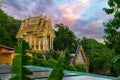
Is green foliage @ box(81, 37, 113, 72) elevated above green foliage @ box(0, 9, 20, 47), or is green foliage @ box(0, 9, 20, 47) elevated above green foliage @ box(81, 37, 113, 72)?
green foliage @ box(0, 9, 20, 47)

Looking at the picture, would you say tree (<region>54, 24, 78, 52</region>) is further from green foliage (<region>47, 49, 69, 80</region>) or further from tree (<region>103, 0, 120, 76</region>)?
green foliage (<region>47, 49, 69, 80</region>)

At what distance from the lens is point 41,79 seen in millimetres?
4379

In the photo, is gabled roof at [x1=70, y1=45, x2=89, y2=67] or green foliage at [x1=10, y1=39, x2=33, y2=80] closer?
green foliage at [x1=10, y1=39, x2=33, y2=80]

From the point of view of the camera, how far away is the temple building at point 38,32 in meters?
21.3

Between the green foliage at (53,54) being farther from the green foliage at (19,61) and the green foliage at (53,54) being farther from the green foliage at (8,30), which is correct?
the green foliage at (19,61)

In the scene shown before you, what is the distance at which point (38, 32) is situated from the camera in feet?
70.2

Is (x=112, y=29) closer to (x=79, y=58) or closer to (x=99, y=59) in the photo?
(x=79, y=58)

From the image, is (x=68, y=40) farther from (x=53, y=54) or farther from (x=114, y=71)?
(x=53, y=54)

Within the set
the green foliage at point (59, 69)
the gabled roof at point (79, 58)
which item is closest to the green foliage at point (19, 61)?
the green foliage at point (59, 69)

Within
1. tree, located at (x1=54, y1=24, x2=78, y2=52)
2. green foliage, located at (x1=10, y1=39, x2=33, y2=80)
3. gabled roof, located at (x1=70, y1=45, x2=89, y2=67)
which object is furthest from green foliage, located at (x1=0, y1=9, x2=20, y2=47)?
green foliage, located at (x1=10, y1=39, x2=33, y2=80)

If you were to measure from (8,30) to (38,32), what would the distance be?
3424 millimetres

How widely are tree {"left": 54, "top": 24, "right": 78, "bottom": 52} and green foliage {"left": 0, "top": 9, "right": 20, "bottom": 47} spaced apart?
3493mm

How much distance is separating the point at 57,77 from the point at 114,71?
57.5ft

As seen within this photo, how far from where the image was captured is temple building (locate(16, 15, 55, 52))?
839 inches
